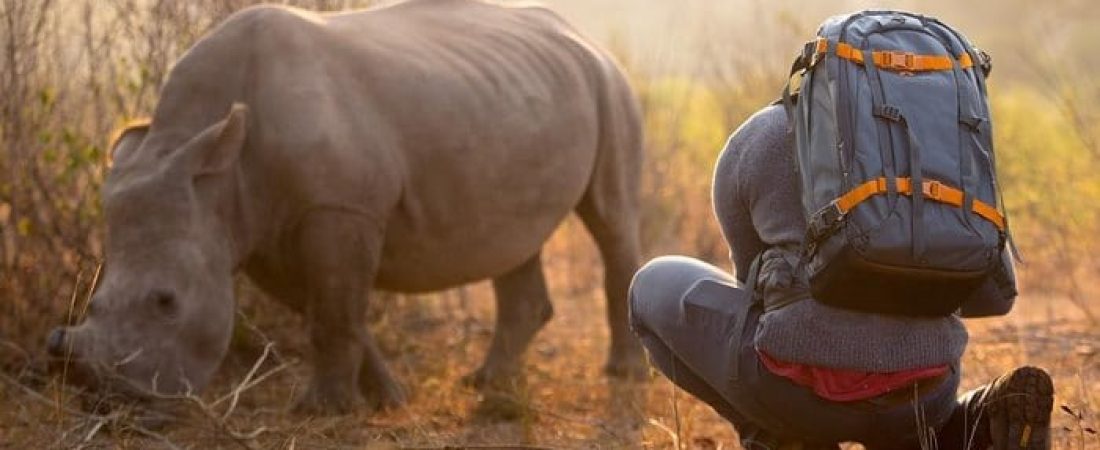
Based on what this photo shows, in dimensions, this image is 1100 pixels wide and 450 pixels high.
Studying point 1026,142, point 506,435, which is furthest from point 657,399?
point 1026,142

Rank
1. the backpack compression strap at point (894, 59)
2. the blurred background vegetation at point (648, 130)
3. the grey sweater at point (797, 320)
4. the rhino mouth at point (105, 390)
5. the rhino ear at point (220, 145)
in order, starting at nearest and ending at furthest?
the backpack compression strap at point (894, 59)
the grey sweater at point (797, 320)
the rhino mouth at point (105, 390)
the rhino ear at point (220, 145)
the blurred background vegetation at point (648, 130)

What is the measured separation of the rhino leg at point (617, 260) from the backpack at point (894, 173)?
12.2 feet

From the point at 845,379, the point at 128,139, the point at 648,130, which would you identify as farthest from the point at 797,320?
the point at 648,130

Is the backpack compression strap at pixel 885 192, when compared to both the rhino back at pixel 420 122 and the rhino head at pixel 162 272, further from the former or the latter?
the rhino back at pixel 420 122

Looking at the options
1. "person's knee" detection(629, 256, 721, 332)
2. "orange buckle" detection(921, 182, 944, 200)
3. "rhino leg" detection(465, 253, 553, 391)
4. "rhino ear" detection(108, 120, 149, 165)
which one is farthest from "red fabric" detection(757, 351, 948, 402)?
"rhino leg" detection(465, 253, 553, 391)

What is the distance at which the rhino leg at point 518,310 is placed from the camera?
7223mm

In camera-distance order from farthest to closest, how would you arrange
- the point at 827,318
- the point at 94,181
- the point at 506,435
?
the point at 94,181
the point at 506,435
the point at 827,318

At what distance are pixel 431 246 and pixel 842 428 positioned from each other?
2727 millimetres

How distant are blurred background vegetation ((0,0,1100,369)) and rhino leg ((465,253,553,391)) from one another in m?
1.34

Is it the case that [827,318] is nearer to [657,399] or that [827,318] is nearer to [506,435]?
[506,435]

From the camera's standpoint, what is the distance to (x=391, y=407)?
20.6ft

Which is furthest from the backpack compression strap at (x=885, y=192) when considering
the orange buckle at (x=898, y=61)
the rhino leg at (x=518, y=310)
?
the rhino leg at (x=518, y=310)

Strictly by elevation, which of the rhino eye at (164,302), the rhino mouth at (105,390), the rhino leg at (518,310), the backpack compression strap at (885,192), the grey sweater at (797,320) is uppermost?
the backpack compression strap at (885,192)

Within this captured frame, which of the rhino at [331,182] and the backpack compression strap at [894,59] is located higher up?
the backpack compression strap at [894,59]
